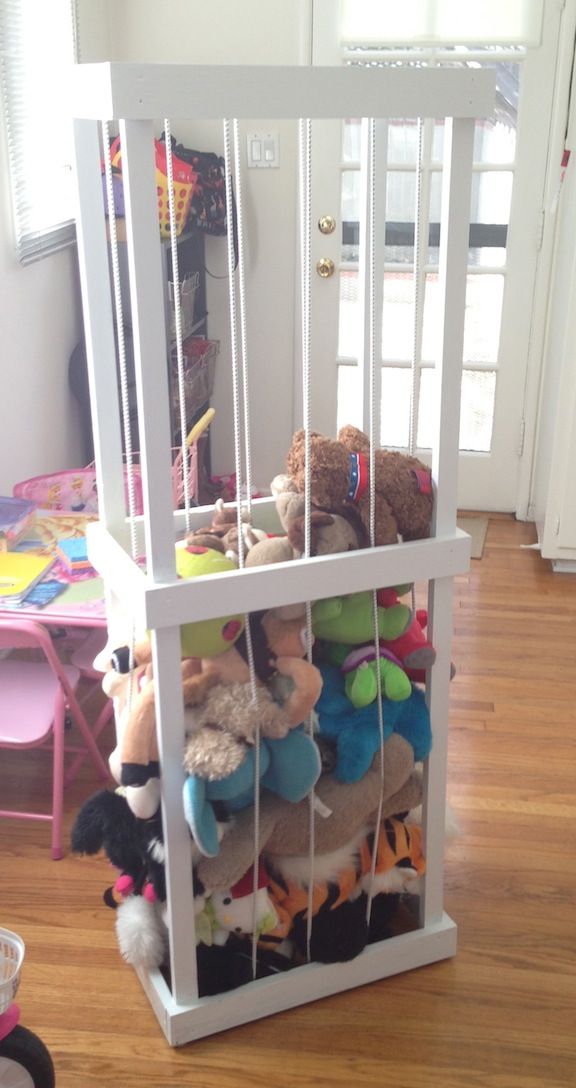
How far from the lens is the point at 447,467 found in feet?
5.16

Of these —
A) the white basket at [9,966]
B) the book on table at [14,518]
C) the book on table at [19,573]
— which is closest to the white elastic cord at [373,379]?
the white basket at [9,966]

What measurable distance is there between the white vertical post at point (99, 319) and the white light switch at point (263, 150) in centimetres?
218

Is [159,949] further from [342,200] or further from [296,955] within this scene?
[342,200]

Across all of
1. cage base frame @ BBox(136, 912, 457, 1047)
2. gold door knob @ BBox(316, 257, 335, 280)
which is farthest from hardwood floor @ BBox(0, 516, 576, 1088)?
gold door knob @ BBox(316, 257, 335, 280)

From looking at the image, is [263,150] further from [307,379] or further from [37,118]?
[307,379]

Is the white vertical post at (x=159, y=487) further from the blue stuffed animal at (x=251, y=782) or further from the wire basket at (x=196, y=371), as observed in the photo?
the wire basket at (x=196, y=371)

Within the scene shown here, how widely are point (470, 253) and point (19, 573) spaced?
2114mm

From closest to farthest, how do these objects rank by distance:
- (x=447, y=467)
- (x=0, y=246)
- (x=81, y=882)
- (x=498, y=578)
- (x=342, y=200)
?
1. (x=447, y=467)
2. (x=81, y=882)
3. (x=0, y=246)
4. (x=498, y=578)
5. (x=342, y=200)

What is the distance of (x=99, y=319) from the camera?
5.16 ft

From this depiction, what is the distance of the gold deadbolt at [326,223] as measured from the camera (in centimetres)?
361

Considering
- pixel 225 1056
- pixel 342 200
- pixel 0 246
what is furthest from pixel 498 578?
pixel 225 1056

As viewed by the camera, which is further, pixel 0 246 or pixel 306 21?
pixel 306 21

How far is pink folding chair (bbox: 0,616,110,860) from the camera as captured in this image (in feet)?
6.68

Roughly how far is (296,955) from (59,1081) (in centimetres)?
42
